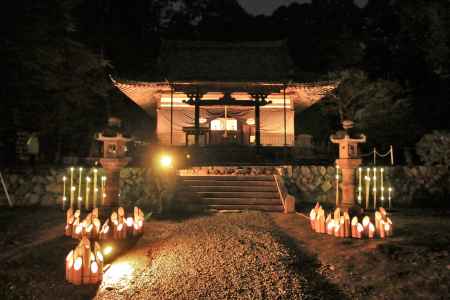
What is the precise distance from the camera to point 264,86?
1784 cm

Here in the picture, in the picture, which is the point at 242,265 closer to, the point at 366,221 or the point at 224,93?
the point at 366,221

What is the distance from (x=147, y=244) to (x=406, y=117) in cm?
1580

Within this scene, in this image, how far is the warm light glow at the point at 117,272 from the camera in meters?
5.07

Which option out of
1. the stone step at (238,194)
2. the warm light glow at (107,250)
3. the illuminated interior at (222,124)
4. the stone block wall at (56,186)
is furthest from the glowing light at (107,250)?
the illuminated interior at (222,124)

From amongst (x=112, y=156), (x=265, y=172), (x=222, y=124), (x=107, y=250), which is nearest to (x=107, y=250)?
(x=107, y=250)

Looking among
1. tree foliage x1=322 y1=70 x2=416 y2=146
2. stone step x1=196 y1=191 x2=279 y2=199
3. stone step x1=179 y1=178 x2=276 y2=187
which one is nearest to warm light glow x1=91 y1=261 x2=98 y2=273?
stone step x1=196 y1=191 x2=279 y2=199

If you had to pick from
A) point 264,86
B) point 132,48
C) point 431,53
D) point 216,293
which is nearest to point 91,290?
point 216,293

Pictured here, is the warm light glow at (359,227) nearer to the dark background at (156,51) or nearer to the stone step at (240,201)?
the stone step at (240,201)

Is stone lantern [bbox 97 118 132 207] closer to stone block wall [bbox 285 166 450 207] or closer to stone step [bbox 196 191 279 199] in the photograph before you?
stone step [bbox 196 191 279 199]

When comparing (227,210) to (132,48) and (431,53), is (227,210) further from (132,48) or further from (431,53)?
(132,48)

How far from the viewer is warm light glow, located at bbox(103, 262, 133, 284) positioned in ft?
16.6

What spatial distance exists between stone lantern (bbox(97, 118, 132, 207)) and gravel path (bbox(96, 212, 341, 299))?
1.28m

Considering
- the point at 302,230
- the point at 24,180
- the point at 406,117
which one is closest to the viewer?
the point at 302,230

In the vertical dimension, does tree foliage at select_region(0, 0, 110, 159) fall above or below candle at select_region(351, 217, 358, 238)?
above
